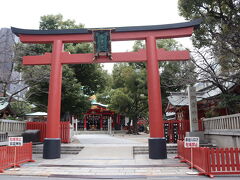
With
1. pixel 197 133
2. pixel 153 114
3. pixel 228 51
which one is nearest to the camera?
pixel 228 51

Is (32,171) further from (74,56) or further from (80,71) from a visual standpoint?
(80,71)

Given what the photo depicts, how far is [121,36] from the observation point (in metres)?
12.3

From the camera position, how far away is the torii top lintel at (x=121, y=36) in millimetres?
11930

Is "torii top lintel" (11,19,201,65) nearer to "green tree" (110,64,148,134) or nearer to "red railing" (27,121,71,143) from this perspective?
"red railing" (27,121,71,143)

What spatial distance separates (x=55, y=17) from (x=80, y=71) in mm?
5905

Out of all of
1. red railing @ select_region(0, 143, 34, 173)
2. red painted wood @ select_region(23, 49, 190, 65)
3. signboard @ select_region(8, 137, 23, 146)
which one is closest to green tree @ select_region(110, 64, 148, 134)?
red painted wood @ select_region(23, 49, 190, 65)

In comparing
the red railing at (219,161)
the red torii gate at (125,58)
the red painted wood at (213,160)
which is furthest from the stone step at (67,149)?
the red painted wood at (213,160)

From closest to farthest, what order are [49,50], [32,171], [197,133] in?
[32,171], [197,133], [49,50]

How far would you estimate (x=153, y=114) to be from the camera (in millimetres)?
11367

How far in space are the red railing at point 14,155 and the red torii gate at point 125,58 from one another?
1.26m

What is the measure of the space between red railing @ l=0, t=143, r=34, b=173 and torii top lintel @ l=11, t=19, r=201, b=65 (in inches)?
191

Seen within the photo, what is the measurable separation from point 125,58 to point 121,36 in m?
1.35

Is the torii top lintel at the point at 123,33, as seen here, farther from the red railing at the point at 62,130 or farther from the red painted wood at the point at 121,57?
the red railing at the point at 62,130

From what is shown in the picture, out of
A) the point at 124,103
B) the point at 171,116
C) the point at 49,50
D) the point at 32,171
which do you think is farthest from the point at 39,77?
the point at 171,116
